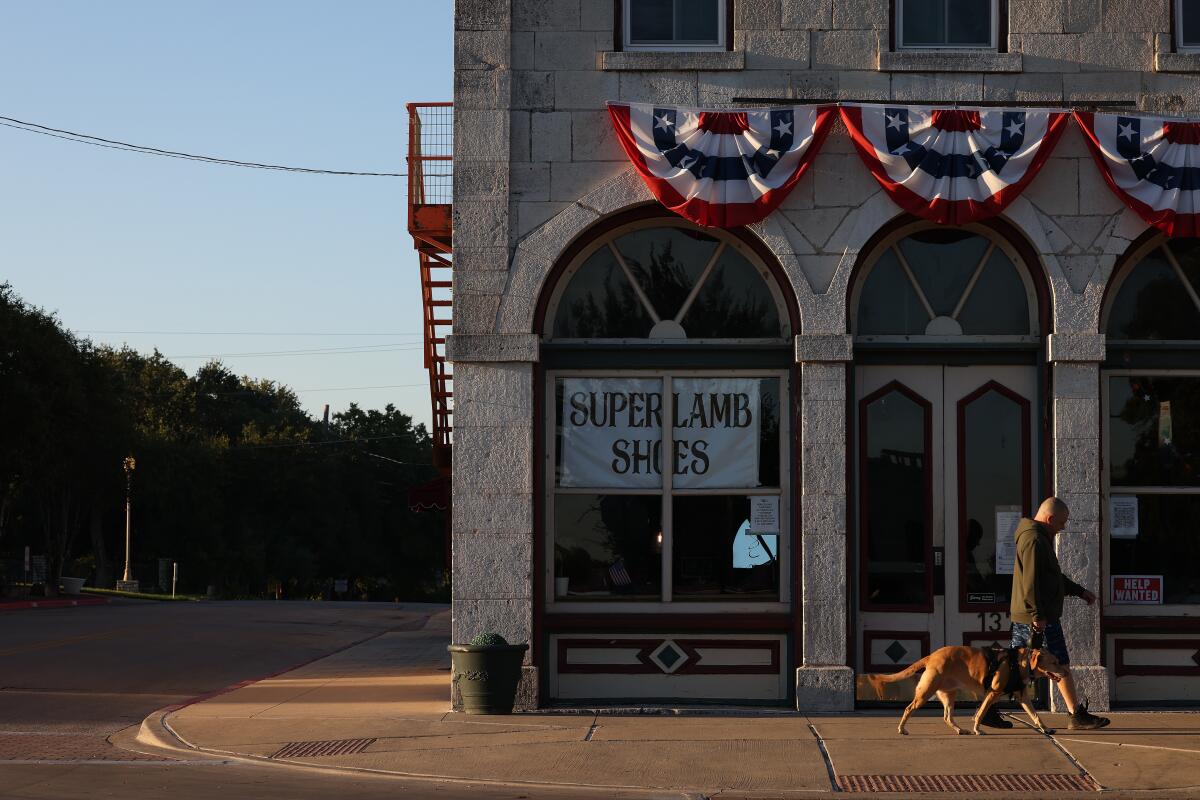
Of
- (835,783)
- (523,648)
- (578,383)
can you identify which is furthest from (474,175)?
(835,783)

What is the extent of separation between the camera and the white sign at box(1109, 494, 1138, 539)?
41.7ft

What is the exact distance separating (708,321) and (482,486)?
255 centimetres

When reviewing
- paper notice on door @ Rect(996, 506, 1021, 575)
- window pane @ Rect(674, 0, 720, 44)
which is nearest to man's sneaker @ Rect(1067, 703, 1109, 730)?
paper notice on door @ Rect(996, 506, 1021, 575)

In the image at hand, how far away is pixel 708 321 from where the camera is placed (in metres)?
13.1

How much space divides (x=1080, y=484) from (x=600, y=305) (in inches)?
178

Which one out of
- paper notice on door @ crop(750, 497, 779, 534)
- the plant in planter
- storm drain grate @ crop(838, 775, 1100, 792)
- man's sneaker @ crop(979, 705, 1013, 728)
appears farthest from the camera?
paper notice on door @ crop(750, 497, 779, 534)

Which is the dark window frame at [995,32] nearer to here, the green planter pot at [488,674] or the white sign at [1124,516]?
the white sign at [1124,516]

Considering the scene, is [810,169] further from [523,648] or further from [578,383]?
[523,648]

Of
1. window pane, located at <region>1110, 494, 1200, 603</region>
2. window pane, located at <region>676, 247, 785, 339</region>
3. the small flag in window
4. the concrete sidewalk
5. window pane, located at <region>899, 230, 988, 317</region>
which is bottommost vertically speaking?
the concrete sidewalk

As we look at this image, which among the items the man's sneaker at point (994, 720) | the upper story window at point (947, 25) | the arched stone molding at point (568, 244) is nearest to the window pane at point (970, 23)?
the upper story window at point (947, 25)

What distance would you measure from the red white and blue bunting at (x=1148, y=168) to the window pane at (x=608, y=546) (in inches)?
194

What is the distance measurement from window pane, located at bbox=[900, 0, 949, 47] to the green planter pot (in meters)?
6.50

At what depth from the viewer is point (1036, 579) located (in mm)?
10578

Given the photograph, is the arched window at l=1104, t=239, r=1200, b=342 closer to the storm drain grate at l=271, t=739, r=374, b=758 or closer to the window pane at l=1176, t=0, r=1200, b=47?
the window pane at l=1176, t=0, r=1200, b=47
